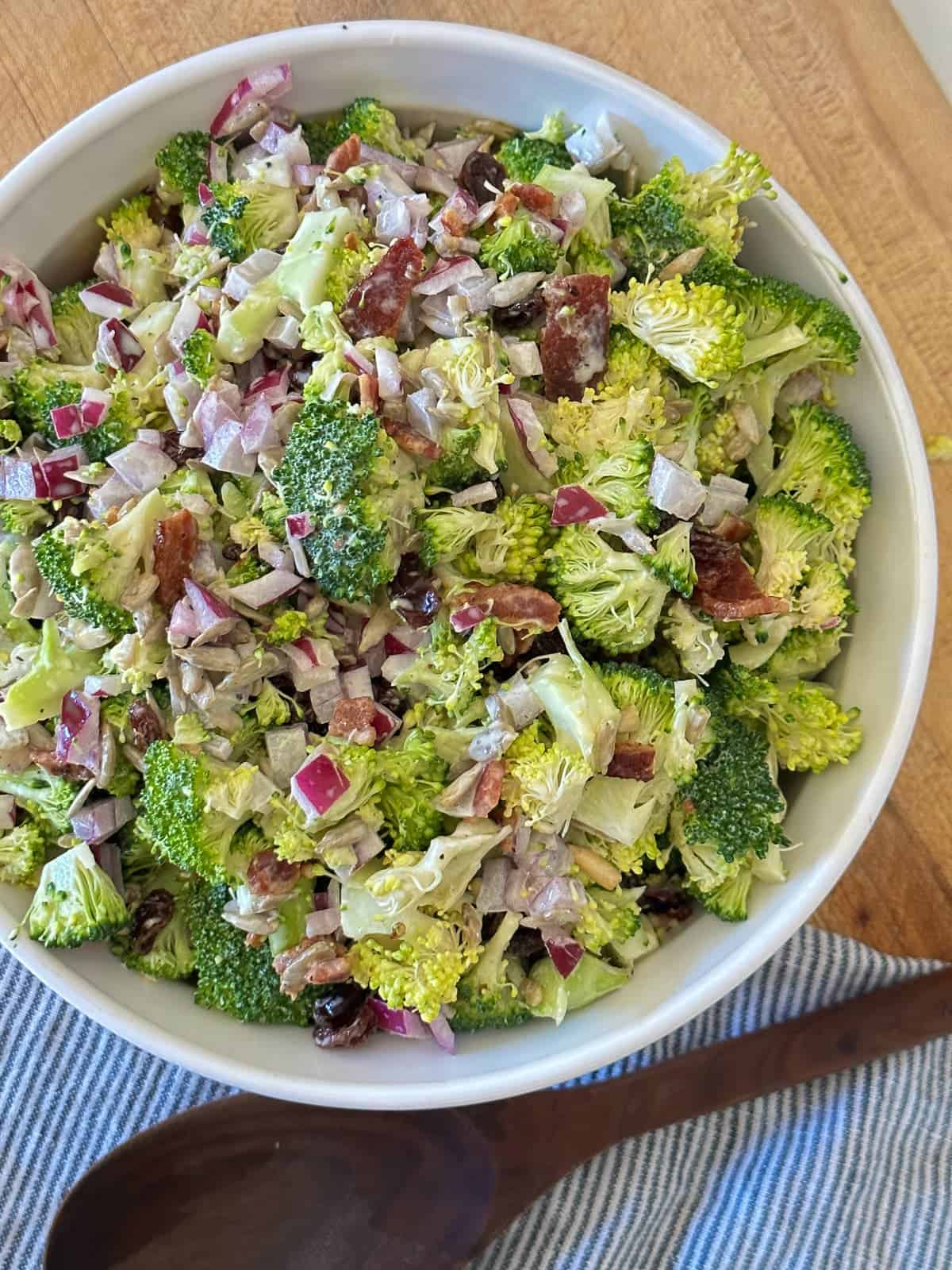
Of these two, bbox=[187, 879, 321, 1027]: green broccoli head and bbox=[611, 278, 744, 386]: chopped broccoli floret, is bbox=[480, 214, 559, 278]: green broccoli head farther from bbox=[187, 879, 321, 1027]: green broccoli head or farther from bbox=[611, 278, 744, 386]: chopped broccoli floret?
bbox=[187, 879, 321, 1027]: green broccoli head

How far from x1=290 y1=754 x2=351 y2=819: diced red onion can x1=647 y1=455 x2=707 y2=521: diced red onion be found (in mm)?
454

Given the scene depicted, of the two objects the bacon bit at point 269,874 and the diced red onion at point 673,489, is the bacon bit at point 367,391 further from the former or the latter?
the bacon bit at point 269,874

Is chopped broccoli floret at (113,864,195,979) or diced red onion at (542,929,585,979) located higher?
diced red onion at (542,929,585,979)

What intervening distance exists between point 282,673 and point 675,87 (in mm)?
962

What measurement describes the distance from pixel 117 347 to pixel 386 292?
0.34 meters

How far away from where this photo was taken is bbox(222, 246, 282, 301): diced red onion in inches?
46.0

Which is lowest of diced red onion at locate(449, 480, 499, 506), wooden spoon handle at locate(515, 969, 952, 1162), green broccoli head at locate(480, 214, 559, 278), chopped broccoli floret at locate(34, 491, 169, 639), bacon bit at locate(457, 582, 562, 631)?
wooden spoon handle at locate(515, 969, 952, 1162)

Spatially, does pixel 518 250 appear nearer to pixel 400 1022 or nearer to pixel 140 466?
pixel 140 466

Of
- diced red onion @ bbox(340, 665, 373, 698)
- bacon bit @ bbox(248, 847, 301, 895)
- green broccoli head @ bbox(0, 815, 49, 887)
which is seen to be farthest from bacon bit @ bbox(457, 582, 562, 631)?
green broccoli head @ bbox(0, 815, 49, 887)

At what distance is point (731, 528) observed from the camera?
1224 millimetres

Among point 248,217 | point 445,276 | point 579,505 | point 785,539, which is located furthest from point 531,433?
point 248,217

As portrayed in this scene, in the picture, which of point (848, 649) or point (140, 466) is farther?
point (848, 649)

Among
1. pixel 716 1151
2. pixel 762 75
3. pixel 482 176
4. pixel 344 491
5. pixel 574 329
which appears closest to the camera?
pixel 344 491

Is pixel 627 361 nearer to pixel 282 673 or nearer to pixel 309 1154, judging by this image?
pixel 282 673
